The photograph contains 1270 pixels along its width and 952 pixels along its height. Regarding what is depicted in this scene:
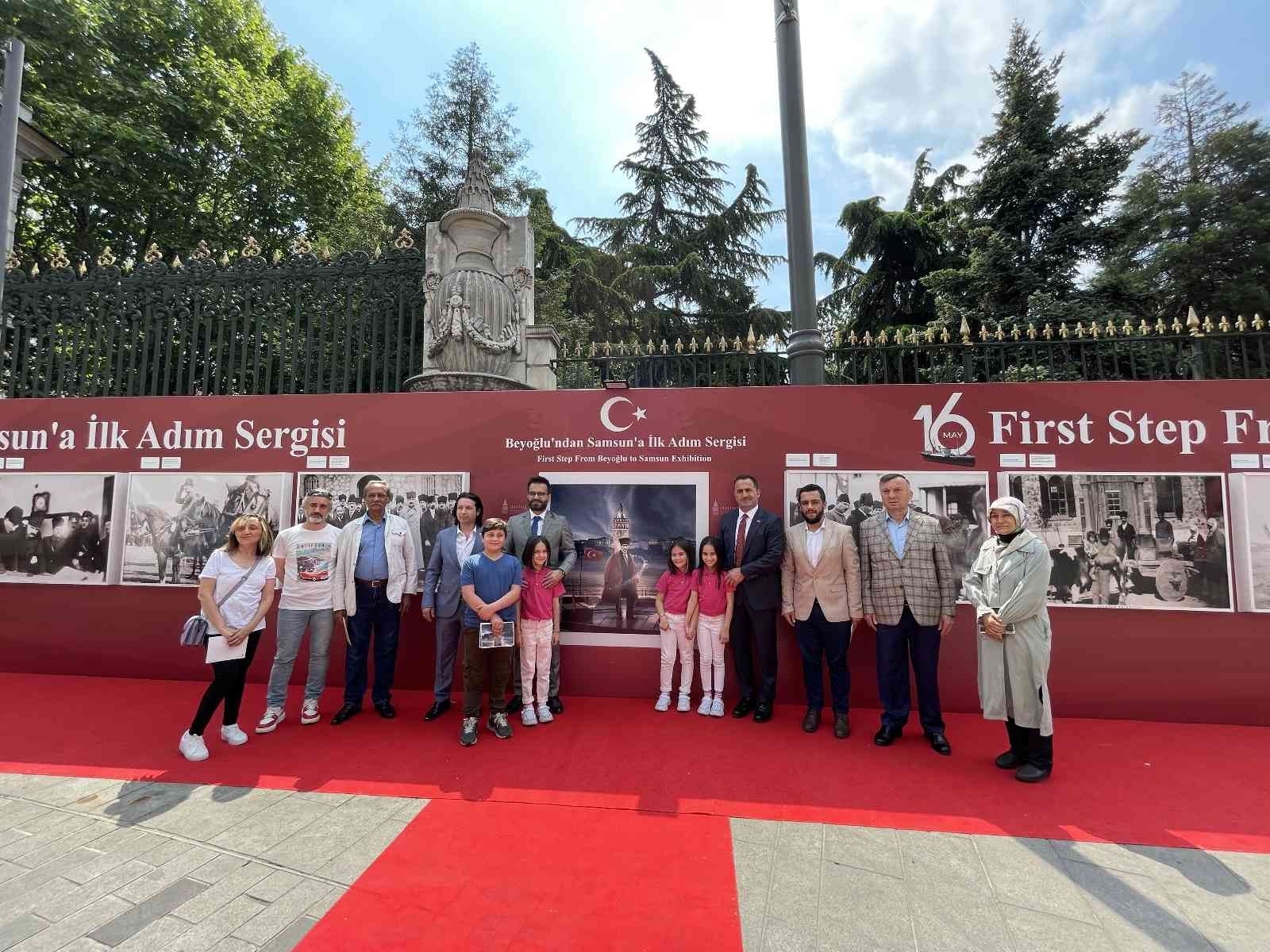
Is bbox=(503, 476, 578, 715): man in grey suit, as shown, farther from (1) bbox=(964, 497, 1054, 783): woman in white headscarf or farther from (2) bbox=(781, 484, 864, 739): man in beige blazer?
(1) bbox=(964, 497, 1054, 783): woman in white headscarf

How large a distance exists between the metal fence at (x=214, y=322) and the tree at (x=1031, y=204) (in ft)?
40.8

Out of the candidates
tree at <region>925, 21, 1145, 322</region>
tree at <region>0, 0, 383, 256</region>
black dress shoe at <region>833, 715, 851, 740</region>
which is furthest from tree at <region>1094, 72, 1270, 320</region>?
tree at <region>0, 0, 383, 256</region>

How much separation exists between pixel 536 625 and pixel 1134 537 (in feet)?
15.2

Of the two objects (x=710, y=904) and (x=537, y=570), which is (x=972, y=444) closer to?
(x=537, y=570)

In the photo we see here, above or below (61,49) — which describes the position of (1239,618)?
below

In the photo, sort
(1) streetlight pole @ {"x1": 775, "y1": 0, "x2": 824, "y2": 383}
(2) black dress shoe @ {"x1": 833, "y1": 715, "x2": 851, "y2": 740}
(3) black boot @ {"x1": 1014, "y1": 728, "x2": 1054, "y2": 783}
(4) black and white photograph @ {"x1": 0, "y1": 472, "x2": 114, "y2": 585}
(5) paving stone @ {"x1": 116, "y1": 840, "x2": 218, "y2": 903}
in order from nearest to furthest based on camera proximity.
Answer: (5) paving stone @ {"x1": 116, "y1": 840, "x2": 218, "y2": 903}, (3) black boot @ {"x1": 1014, "y1": 728, "x2": 1054, "y2": 783}, (2) black dress shoe @ {"x1": 833, "y1": 715, "x2": 851, "y2": 740}, (1) streetlight pole @ {"x1": 775, "y1": 0, "x2": 824, "y2": 383}, (4) black and white photograph @ {"x1": 0, "y1": 472, "x2": 114, "y2": 585}

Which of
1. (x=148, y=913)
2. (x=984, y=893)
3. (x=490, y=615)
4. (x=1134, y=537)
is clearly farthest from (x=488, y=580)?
(x=1134, y=537)

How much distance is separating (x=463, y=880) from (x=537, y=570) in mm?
2217

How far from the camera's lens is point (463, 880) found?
246 cm

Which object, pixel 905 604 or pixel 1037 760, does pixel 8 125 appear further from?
pixel 1037 760

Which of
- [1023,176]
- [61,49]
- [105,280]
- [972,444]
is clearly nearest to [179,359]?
[105,280]

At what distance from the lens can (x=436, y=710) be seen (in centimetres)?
445

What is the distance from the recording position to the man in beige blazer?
418 centimetres

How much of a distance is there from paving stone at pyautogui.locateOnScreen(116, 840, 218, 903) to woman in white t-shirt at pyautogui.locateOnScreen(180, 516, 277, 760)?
1.22 m
